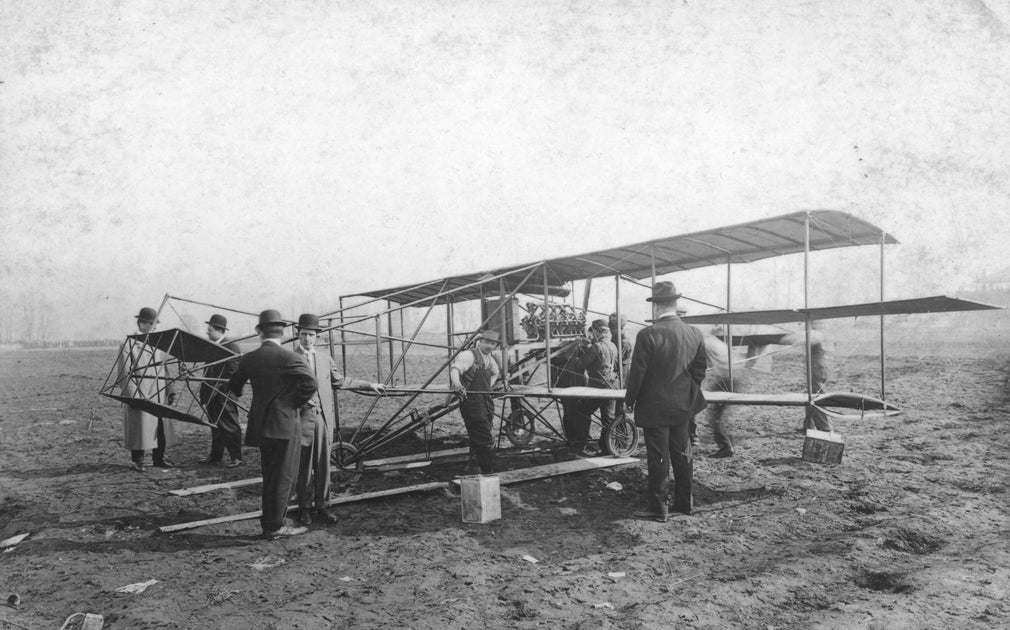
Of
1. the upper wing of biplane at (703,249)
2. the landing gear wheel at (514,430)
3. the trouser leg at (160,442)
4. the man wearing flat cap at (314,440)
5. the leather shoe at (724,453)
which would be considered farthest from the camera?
the landing gear wheel at (514,430)

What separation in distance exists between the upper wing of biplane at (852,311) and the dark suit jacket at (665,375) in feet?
5.27

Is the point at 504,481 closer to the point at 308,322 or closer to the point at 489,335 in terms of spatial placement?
the point at 489,335

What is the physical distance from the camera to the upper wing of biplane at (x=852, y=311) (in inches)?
202

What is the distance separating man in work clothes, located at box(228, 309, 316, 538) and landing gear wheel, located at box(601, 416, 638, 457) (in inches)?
178

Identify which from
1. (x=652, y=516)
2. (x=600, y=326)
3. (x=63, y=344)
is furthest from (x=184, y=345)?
(x=63, y=344)

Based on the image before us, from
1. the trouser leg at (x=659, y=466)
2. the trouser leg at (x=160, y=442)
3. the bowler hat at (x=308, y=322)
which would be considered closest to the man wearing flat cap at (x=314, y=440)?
the bowler hat at (x=308, y=322)

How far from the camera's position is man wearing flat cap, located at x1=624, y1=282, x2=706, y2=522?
214 inches

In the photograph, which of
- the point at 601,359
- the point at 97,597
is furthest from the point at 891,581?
the point at 97,597

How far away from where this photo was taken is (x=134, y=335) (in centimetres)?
624

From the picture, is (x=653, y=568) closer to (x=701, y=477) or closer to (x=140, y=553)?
(x=701, y=477)

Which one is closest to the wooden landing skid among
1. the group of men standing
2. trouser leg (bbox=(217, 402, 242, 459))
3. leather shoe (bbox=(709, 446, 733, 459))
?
the group of men standing

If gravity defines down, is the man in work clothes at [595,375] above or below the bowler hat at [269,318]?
below

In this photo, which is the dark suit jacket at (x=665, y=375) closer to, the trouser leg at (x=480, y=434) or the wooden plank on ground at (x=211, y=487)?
the trouser leg at (x=480, y=434)

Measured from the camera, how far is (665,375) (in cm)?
545
